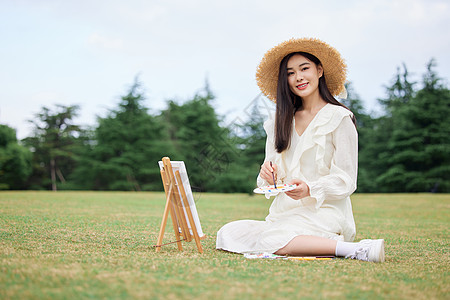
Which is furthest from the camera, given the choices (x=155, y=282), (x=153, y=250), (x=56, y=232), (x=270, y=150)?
(x=56, y=232)

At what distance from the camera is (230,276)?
2396 millimetres

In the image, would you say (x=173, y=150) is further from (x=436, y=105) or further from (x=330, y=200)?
(x=330, y=200)

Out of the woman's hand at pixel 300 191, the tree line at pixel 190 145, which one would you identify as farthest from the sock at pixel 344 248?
the tree line at pixel 190 145

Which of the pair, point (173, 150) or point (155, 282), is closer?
point (155, 282)

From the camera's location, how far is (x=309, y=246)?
129 inches

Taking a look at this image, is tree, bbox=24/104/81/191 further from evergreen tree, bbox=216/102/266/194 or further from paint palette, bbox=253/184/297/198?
paint palette, bbox=253/184/297/198

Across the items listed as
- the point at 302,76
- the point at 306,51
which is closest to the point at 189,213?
the point at 302,76

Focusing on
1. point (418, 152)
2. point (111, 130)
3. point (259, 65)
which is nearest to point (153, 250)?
point (259, 65)

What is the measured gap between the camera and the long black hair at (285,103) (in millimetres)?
3869

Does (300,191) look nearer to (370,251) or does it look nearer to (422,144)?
(370,251)

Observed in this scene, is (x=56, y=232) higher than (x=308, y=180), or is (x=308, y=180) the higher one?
(x=308, y=180)

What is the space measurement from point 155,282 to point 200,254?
3.94ft

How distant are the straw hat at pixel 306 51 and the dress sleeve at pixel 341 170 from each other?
61 cm

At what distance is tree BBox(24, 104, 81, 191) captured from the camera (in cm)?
3322
